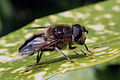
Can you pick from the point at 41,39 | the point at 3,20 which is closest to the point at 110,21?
the point at 41,39

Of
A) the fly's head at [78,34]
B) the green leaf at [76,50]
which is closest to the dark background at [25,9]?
the green leaf at [76,50]

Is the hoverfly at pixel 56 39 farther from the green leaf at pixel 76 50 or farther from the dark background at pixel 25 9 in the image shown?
the dark background at pixel 25 9

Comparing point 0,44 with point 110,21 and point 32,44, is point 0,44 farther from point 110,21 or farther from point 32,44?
point 110,21

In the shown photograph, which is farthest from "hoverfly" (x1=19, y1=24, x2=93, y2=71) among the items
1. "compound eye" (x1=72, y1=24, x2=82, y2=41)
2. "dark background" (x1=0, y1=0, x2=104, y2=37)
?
"dark background" (x1=0, y1=0, x2=104, y2=37)

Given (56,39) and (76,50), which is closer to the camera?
(56,39)

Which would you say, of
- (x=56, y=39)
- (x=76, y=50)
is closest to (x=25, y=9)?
(x=76, y=50)

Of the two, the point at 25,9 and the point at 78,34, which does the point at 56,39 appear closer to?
the point at 78,34
